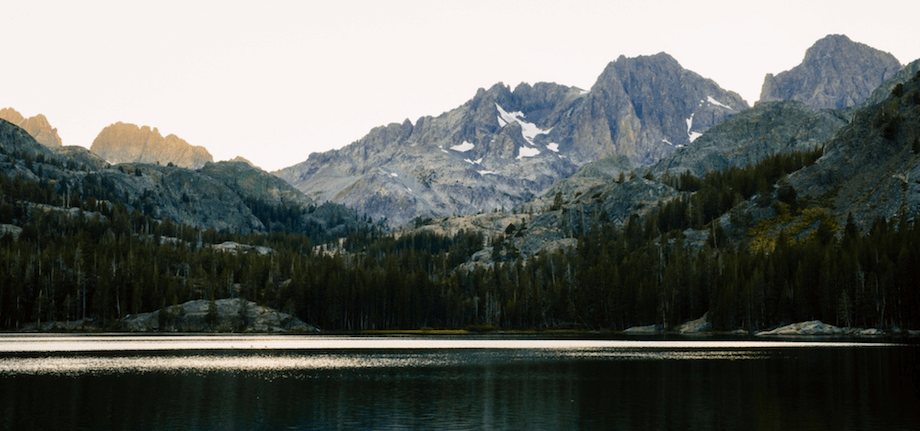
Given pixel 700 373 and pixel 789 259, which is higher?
pixel 789 259

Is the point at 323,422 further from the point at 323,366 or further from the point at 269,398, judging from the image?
the point at 323,366

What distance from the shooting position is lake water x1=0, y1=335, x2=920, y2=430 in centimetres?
4588

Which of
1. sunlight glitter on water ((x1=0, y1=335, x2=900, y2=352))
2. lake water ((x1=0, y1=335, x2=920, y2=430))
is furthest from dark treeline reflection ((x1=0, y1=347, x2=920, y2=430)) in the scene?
sunlight glitter on water ((x1=0, y1=335, x2=900, y2=352))

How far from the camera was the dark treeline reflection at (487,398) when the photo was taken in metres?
45.6

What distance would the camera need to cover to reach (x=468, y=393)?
6116 cm

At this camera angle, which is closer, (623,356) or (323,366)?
(323,366)

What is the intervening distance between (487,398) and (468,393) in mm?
3518

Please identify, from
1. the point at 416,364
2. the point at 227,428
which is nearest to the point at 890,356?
the point at 416,364

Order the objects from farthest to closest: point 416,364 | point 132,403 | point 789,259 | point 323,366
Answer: point 789,259 → point 416,364 → point 323,366 → point 132,403

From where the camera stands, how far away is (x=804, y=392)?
59188mm

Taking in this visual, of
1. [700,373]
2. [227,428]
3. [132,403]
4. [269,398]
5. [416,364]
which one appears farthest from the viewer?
[416,364]

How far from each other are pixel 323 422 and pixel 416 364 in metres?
47.9

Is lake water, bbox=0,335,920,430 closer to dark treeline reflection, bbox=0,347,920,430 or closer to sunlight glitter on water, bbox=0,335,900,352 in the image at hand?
dark treeline reflection, bbox=0,347,920,430

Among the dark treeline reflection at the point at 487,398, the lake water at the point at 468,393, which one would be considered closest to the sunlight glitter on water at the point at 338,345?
the lake water at the point at 468,393
